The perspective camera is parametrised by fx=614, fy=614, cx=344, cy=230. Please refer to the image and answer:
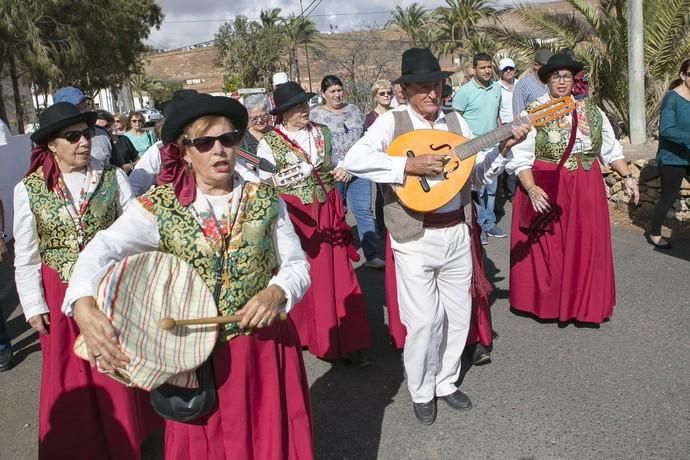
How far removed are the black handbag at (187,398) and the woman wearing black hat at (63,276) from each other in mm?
1260

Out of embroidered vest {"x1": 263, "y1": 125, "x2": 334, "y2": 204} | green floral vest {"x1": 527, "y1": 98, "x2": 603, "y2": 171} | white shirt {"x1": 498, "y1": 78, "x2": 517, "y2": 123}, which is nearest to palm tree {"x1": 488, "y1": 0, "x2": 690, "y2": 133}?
white shirt {"x1": 498, "y1": 78, "x2": 517, "y2": 123}

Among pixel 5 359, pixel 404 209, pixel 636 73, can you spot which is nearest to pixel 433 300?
pixel 404 209

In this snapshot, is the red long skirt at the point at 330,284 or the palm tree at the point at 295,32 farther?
the palm tree at the point at 295,32

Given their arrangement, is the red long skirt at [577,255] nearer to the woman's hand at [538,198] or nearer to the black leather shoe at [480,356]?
the woman's hand at [538,198]

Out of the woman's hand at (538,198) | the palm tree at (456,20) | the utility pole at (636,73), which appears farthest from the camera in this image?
the palm tree at (456,20)

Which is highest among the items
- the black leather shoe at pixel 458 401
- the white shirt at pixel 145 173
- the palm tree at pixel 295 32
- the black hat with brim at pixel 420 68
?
the palm tree at pixel 295 32

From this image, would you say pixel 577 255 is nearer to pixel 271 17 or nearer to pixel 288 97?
pixel 288 97

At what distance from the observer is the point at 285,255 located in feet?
8.04

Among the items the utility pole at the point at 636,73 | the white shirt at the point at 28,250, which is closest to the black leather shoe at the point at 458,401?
the white shirt at the point at 28,250

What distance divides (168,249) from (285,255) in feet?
1.48

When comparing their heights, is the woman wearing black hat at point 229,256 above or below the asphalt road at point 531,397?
above

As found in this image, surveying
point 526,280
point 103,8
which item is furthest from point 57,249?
point 103,8

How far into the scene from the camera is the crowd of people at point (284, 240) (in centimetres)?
231

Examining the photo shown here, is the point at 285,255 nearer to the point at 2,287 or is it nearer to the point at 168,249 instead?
the point at 168,249
